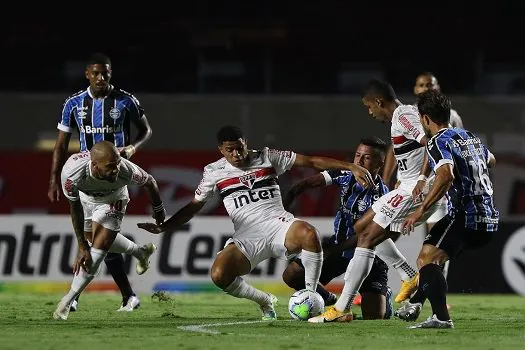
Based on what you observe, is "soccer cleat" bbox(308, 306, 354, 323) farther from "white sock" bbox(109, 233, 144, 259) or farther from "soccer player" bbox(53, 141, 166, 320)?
"white sock" bbox(109, 233, 144, 259)

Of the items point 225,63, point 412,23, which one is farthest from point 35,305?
point 412,23

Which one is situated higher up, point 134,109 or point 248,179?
point 134,109

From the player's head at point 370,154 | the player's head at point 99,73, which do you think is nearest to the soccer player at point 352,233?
the player's head at point 370,154

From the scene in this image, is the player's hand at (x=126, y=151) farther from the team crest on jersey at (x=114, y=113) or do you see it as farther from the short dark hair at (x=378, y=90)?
the short dark hair at (x=378, y=90)

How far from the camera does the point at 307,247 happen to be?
8.49 m

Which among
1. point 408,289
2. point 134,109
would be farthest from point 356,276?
point 134,109

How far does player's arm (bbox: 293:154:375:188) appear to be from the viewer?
830cm

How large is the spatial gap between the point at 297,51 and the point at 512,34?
3.64 meters

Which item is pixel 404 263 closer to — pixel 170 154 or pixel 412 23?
pixel 170 154

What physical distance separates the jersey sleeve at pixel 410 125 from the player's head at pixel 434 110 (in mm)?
1188

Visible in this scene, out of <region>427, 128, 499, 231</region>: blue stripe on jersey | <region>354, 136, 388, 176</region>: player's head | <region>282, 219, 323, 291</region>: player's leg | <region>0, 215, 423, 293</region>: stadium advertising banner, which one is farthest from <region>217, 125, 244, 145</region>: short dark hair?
<region>0, 215, 423, 293</region>: stadium advertising banner

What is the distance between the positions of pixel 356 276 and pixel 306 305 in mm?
424

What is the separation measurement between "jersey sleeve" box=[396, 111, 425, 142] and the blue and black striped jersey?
2466 mm

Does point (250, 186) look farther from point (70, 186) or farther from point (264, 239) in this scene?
point (70, 186)
